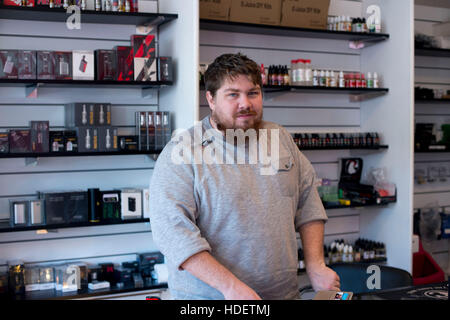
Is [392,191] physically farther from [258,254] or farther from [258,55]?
[258,254]

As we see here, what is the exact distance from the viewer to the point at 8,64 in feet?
10.8

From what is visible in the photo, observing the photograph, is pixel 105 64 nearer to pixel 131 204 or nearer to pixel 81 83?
pixel 81 83

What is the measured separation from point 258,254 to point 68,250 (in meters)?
2.10

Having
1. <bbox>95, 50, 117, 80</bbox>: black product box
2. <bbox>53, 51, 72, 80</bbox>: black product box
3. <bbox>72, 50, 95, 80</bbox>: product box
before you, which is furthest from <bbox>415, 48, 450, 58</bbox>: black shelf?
<bbox>53, 51, 72, 80</bbox>: black product box

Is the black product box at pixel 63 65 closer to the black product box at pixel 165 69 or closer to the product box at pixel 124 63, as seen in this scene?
the product box at pixel 124 63

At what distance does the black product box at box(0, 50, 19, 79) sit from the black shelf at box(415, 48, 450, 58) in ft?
10.9

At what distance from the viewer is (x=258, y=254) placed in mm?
2139

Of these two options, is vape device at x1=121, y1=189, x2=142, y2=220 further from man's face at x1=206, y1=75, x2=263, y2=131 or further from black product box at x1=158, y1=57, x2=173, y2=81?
man's face at x1=206, y1=75, x2=263, y2=131

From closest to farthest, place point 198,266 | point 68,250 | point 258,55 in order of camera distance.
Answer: point 198,266 < point 68,250 < point 258,55

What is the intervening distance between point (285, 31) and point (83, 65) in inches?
64.1

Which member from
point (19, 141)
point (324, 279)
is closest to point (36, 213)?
point (19, 141)

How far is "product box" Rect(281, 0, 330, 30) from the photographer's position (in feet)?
13.8

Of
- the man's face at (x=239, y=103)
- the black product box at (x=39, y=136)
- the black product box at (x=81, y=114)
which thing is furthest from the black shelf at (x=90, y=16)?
the man's face at (x=239, y=103)
